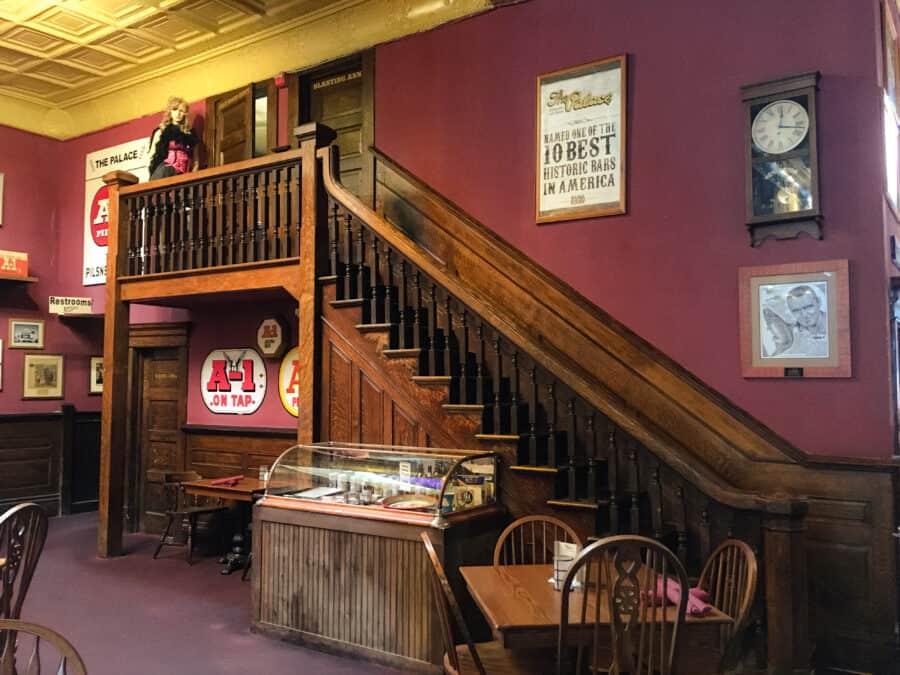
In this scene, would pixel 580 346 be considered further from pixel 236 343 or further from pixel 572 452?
pixel 236 343

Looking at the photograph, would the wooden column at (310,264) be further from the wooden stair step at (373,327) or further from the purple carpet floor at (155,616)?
the purple carpet floor at (155,616)

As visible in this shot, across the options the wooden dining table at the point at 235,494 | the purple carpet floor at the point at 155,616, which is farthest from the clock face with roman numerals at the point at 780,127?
the wooden dining table at the point at 235,494

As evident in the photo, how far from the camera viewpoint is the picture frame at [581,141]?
526 centimetres

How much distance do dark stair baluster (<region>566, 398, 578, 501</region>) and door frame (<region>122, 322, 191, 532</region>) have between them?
4.98 meters

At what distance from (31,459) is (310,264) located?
5416 mm

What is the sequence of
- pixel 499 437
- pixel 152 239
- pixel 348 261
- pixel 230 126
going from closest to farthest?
1. pixel 499 437
2. pixel 348 261
3. pixel 152 239
4. pixel 230 126

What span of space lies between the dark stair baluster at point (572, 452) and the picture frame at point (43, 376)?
705cm

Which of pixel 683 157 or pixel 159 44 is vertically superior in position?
pixel 159 44

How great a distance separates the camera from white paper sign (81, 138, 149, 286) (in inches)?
324

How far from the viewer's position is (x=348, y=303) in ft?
16.3

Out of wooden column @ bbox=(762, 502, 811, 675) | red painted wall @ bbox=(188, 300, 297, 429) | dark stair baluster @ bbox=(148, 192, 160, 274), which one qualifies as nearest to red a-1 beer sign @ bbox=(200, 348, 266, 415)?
red painted wall @ bbox=(188, 300, 297, 429)

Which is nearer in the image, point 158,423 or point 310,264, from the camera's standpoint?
point 310,264

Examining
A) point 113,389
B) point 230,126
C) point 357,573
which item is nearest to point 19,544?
point 357,573

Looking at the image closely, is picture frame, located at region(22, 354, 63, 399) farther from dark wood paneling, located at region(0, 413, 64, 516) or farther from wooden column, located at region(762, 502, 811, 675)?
wooden column, located at region(762, 502, 811, 675)
